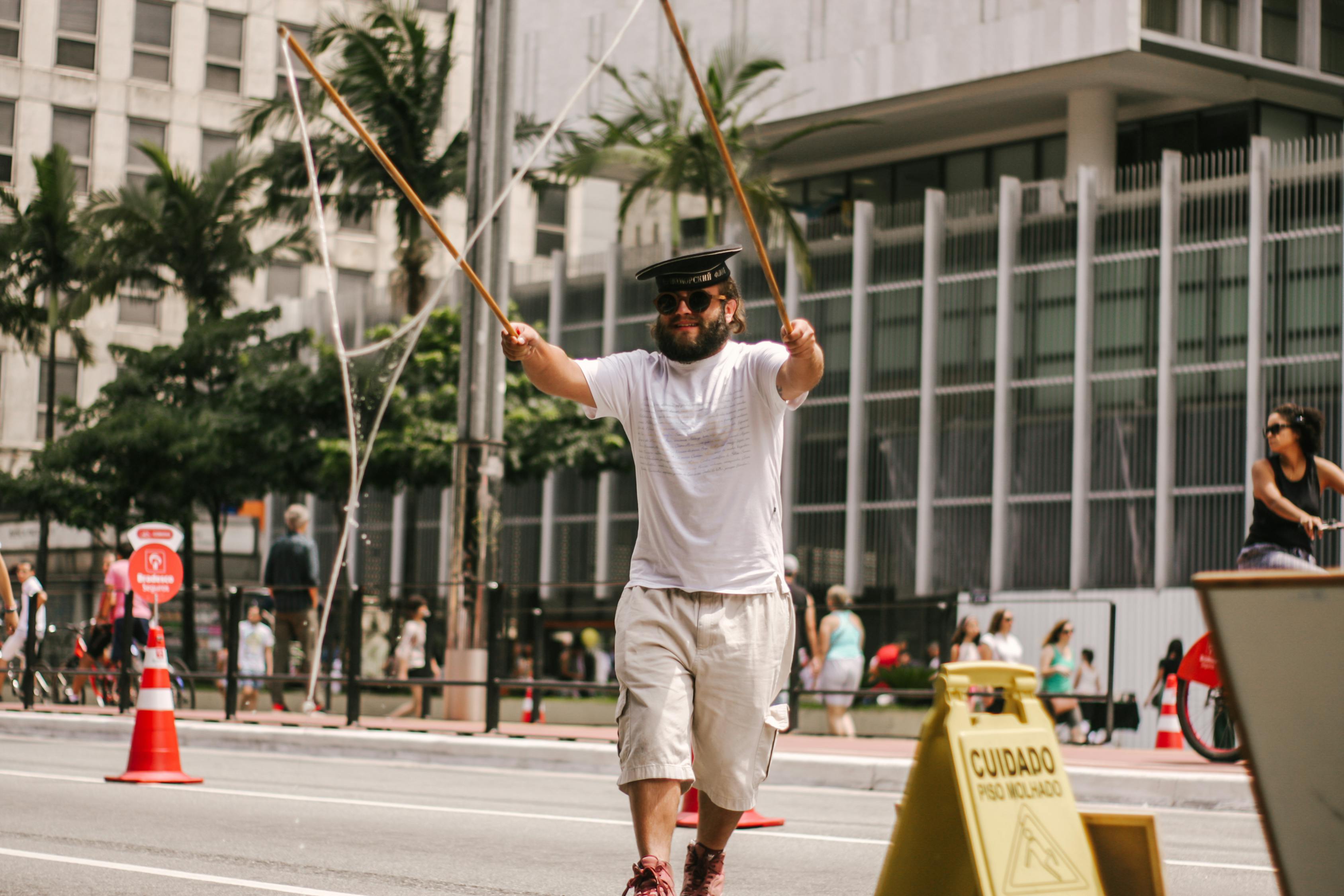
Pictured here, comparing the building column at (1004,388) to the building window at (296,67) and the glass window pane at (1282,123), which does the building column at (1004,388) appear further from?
the building window at (296,67)

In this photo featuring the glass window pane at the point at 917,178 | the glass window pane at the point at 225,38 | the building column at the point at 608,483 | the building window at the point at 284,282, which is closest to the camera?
the building column at the point at 608,483

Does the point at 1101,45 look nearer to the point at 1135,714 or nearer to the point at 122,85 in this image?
the point at 1135,714

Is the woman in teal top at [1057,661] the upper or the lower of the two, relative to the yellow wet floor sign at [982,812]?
lower

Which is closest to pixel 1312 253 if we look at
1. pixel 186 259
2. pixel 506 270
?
pixel 506 270

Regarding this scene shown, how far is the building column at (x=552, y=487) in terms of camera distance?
120 feet

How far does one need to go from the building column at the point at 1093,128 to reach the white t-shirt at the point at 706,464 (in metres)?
28.0

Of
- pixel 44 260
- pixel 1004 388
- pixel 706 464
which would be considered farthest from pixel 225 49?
pixel 706 464

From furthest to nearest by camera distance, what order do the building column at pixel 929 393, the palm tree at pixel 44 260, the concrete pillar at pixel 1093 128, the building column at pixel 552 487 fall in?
the palm tree at pixel 44 260, the building column at pixel 552 487, the concrete pillar at pixel 1093 128, the building column at pixel 929 393

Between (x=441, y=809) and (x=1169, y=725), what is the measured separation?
1004cm

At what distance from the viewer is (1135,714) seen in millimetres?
17484

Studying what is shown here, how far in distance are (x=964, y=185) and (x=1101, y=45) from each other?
5779mm

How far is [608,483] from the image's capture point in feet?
117

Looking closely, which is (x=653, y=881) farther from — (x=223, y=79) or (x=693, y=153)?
(x=223, y=79)

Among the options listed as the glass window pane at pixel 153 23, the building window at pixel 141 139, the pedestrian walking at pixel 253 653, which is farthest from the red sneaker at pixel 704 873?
the glass window pane at pixel 153 23
